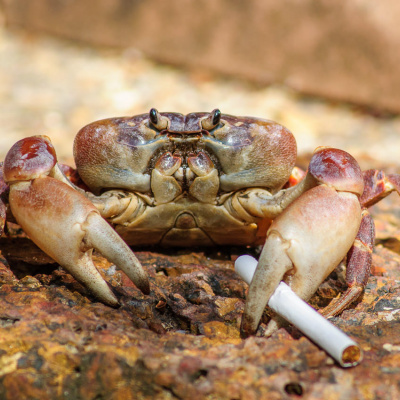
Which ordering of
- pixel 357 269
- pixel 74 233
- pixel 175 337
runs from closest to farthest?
A: 1. pixel 175 337
2. pixel 74 233
3. pixel 357 269

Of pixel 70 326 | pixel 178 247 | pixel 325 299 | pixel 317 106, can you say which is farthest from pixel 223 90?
pixel 70 326

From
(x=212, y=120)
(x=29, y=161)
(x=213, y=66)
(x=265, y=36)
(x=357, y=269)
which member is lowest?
(x=213, y=66)

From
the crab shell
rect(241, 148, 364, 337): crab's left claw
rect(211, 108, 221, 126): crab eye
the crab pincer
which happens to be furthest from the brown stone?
the crab pincer

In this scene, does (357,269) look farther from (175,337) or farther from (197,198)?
(175,337)

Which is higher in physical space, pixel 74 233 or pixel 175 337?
pixel 74 233

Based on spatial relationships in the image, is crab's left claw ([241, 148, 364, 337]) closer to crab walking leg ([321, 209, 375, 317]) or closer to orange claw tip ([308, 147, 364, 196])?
orange claw tip ([308, 147, 364, 196])

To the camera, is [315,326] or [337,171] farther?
[337,171]

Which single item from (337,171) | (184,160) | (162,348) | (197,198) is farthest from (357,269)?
(162,348)

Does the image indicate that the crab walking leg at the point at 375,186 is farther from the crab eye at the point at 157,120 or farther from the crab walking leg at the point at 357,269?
the crab eye at the point at 157,120
